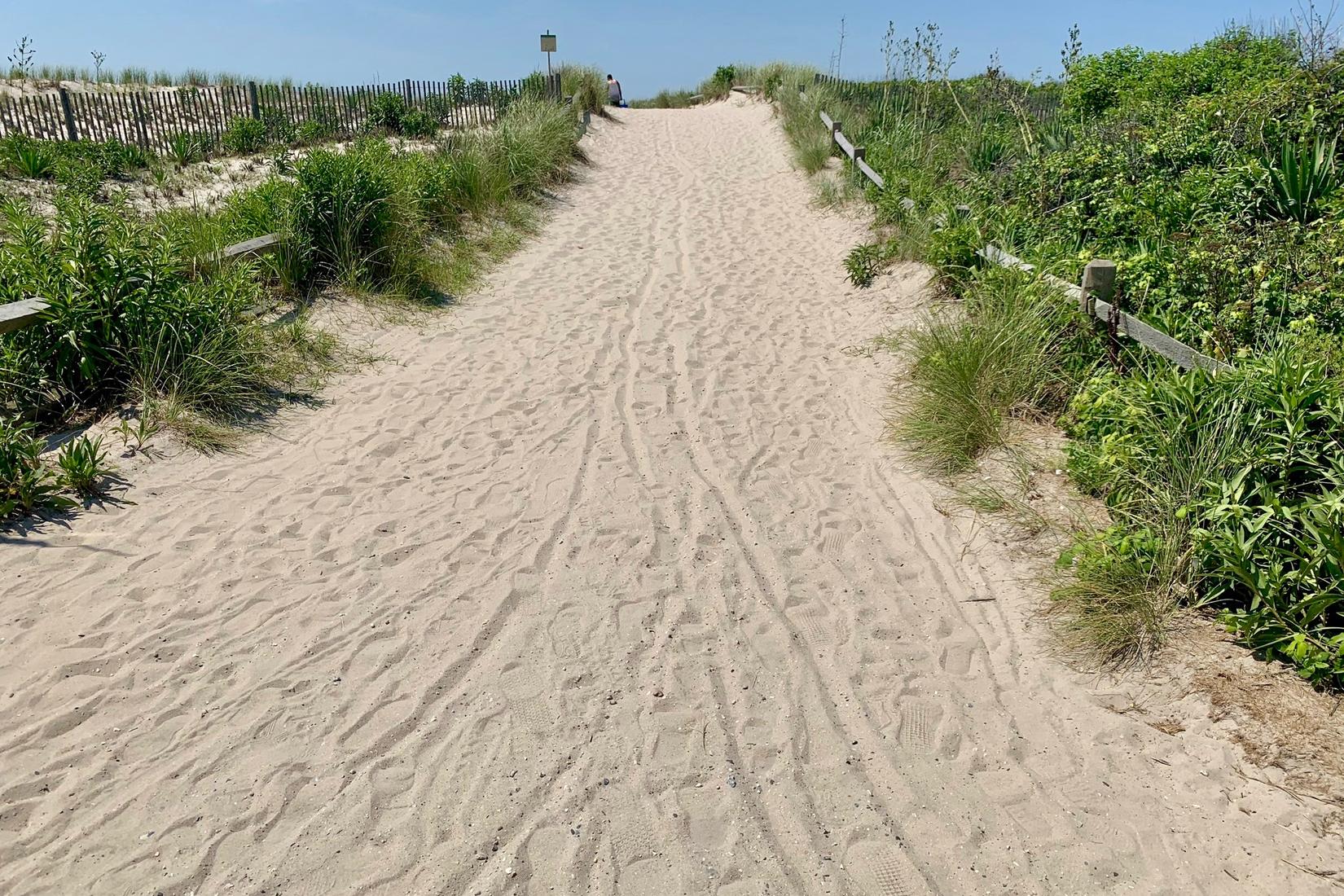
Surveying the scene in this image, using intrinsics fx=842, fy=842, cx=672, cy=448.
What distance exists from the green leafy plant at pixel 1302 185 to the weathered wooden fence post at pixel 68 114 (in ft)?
51.8

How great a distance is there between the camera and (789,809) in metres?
3.07

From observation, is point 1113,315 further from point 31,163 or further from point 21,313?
point 31,163

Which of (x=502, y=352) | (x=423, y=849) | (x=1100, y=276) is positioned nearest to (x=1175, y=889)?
(x=423, y=849)

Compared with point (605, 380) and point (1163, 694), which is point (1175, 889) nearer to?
point (1163, 694)

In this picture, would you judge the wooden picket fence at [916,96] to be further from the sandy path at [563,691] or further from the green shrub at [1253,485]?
the sandy path at [563,691]

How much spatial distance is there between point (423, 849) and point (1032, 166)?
847 centimetres

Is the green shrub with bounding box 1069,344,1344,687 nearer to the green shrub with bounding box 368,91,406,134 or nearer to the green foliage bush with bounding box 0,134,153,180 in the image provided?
the green foliage bush with bounding box 0,134,153,180

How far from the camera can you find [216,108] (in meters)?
15.3

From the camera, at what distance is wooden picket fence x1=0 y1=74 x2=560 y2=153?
523 inches

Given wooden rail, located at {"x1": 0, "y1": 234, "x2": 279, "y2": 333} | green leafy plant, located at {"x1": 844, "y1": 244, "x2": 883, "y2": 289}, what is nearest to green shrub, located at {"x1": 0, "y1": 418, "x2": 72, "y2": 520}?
wooden rail, located at {"x1": 0, "y1": 234, "x2": 279, "y2": 333}

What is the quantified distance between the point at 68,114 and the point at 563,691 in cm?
1469

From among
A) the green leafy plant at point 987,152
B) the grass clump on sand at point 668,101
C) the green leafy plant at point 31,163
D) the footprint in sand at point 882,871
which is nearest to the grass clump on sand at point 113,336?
the footprint in sand at point 882,871

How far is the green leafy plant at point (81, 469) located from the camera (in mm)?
4609

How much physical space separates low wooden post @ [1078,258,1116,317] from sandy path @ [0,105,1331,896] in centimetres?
160
